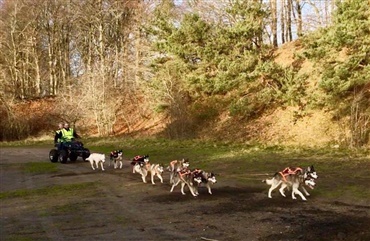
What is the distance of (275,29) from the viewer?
3931cm

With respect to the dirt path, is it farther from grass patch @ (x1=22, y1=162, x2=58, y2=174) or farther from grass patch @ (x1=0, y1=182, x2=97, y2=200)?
grass patch @ (x1=22, y1=162, x2=58, y2=174)

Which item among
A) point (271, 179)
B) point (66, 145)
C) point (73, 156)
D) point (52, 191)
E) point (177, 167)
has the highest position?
point (66, 145)

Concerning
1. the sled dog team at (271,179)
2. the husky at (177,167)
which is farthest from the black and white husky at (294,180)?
the husky at (177,167)

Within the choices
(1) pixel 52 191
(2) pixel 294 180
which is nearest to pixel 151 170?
(1) pixel 52 191

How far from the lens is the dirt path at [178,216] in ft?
26.7

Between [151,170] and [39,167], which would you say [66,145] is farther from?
[151,170]

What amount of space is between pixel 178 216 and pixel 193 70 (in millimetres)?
21699

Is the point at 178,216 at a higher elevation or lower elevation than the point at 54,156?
lower

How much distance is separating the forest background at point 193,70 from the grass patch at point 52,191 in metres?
12.2

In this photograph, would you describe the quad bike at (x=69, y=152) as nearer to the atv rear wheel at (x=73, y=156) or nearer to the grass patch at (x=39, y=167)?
the atv rear wheel at (x=73, y=156)

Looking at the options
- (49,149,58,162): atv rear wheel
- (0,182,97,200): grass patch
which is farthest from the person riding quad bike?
(0,182,97,200): grass patch

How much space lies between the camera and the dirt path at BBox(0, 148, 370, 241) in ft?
26.7

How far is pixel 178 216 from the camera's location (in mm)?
9672

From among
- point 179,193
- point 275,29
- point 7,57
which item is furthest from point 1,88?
point 179,193
